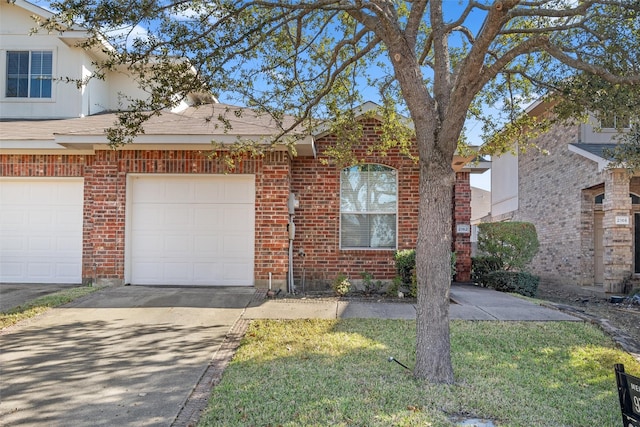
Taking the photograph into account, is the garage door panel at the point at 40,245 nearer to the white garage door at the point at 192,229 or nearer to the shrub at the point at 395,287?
Result: the white garage door at the point at 192,229

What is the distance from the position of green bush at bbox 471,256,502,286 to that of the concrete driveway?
20.9ft

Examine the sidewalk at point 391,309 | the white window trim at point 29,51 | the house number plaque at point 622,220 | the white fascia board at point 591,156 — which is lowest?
the sidewalk at point 391,309

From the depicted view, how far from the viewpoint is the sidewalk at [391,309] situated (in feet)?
23.3

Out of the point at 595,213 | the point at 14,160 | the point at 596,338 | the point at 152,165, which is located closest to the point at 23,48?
the point at 14,160

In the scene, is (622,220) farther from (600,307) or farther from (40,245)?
(40,245)

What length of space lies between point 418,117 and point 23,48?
39.6 feet

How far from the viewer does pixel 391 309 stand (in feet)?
25.2

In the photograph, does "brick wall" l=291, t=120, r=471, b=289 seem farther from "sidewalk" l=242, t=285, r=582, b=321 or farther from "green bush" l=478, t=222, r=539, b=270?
"green bush" l=478, t=222, r=539, b=270

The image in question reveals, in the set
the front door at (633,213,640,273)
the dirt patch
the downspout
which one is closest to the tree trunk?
the dirt patch

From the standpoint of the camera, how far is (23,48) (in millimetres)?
11680

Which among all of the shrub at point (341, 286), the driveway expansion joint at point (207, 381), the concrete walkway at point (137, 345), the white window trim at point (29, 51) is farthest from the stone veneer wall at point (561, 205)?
the white window trim at point (29, 51)

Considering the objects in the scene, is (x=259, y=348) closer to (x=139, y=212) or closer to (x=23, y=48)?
(x=139, y=212)

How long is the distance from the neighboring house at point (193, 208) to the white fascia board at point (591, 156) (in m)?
4.52

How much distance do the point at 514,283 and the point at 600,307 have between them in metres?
1.79
